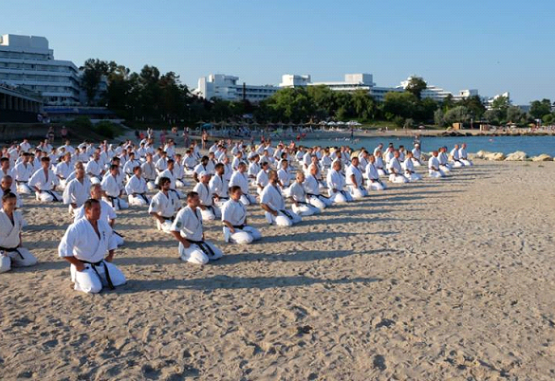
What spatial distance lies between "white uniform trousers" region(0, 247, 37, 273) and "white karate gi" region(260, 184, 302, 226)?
15.2ft

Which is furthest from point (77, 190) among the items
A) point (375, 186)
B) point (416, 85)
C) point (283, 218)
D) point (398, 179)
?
point (416, 85)

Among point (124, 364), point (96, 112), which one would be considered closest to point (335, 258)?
point (124, 364)

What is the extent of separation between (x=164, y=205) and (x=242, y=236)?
5.51ft

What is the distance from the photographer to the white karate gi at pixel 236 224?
964cm

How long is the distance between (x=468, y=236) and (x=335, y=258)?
3.14 metres

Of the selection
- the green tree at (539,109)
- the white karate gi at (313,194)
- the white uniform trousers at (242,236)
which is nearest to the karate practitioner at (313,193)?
the white karate gi at (313,194)

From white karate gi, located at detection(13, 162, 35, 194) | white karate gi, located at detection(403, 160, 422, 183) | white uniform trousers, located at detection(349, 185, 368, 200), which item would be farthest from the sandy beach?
white karate gi, located at detection(403, 160, 422, 183)

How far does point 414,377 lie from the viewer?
4906 millimetres

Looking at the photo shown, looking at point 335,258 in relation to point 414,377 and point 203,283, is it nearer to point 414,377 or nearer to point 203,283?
point 203,283

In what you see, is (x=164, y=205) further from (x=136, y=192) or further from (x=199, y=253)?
(x=136, y=192)

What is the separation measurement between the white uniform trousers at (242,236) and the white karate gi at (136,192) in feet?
14.9

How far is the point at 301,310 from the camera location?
646cm

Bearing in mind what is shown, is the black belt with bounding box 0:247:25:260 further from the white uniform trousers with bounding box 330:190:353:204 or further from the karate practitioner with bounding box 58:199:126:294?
the white uniform trousers with bounding box 330:190:353:204

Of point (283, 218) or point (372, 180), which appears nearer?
point (283, 218)
